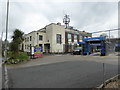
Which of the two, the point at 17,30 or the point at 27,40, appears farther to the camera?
the point at 27,40

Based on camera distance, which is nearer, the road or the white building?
the road

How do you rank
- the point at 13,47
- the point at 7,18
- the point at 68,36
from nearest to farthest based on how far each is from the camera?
the point at 7,18
the point at 13,47
the point at 68,36

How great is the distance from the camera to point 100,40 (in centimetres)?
2064

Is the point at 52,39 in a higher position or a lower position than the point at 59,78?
higher

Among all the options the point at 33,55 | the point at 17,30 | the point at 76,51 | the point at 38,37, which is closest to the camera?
the point at 33,55

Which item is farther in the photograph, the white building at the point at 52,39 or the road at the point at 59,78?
the white building at the point at 52,39

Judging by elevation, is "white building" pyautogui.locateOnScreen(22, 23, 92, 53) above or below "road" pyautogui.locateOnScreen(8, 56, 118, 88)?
above

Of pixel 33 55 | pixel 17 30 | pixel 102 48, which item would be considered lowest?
pixel 33 55

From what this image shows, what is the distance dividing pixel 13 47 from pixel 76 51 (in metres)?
14.7

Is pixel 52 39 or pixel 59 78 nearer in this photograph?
pixel 59 78

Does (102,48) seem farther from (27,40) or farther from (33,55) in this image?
(27,40)

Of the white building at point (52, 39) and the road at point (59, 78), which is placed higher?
the white building at point (52, 39)

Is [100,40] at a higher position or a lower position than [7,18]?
lower

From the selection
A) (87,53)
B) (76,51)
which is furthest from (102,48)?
(76,51)
